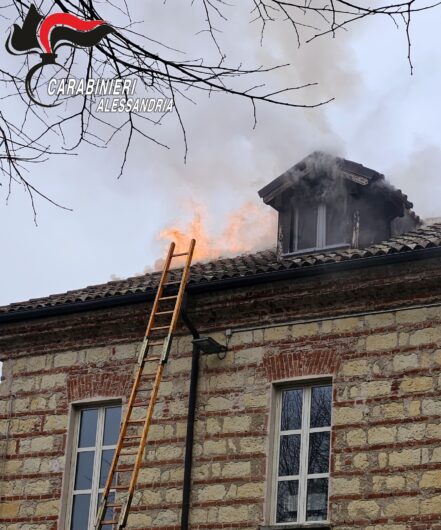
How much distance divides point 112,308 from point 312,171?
3044 millimetres

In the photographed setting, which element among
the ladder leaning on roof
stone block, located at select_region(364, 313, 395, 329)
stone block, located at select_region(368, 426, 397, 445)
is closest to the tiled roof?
the ladder leaning on roof

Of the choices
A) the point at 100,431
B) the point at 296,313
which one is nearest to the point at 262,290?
the point at 296,313

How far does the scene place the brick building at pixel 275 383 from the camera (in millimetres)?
14820

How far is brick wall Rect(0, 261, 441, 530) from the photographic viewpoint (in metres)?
14.7

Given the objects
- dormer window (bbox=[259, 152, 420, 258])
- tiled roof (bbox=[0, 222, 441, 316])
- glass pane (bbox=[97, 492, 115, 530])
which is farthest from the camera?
dormer window (bbox=[259, 152, 420, 258])

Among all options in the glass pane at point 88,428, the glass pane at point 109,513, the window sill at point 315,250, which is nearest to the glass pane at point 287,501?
the glass pane at point 109,513

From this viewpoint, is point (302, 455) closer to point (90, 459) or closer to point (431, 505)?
point (431, 505)

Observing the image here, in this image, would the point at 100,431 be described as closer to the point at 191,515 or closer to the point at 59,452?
the point at 59,452

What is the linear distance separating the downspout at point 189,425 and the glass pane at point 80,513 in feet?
5.31

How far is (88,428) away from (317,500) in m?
3.52

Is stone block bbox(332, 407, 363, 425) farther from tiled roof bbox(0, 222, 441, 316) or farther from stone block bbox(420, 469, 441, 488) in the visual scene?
tiled roof bbox(0, 222, 441, 316)

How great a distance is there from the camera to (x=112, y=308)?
1717cm

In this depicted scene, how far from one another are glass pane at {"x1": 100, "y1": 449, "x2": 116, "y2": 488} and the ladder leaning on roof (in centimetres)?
28

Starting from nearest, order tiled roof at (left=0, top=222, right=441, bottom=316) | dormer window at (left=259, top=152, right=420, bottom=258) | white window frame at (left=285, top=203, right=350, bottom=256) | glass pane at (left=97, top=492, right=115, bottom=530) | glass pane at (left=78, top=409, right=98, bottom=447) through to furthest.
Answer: tiled roof at (left=0, top=222, right=441, bottom=316) < glass pane at (left=97, top=492, right=115, bottom=530) < dormer window at (left=259, top=152, right=420, bottom=258) < white window frame at (left=285, top=203, right=350, bottom=256) < glass pane at (left=78, top=409, right=98, bottom=447)
